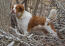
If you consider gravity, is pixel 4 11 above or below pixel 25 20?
above

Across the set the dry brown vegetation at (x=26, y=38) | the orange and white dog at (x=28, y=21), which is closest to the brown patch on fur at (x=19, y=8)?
the orange and white dog at (x=28, y=21)

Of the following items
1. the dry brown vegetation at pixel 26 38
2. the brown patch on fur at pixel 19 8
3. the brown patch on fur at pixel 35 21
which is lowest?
the brown patch on fur at pixel 35 21

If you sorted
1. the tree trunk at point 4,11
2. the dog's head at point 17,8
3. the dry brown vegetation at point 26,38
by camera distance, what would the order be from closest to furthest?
1. the dry brown vegetation at point 26,38
2. the tree trunk at point 4,11
3. the dog's head at point 17,8

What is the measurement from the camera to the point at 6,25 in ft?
6.80

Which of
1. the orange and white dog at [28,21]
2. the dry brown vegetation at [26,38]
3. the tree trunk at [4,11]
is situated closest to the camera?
the dry brown vegetation at [26,38]

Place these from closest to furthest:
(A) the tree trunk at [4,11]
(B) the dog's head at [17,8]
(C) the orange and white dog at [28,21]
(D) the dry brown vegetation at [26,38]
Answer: (D) the dry brown vegetation at [26,38] < (A) the tree trunk at [4,11] < (B) the dog's head at [17,8] < (C) the orange and white dog at [28,21]

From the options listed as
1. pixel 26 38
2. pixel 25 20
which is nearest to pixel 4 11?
pixel 26 38

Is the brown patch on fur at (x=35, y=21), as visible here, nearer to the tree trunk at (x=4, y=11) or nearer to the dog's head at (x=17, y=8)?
the dog's head at (x=17, y=8)

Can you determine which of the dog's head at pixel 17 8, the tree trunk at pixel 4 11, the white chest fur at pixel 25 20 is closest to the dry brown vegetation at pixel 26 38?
the tree trunk at pixel 4 11

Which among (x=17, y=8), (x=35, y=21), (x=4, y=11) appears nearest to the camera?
(x=4, y=11)

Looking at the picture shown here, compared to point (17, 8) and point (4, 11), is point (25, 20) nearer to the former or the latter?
point (17, 8)

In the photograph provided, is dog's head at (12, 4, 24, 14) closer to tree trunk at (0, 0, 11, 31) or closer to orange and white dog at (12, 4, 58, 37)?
orange and white dog at (12, 4, 58, 37)

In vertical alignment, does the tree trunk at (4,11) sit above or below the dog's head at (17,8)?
above

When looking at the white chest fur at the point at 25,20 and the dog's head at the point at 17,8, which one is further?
the white chest fur at the point at 25,20
